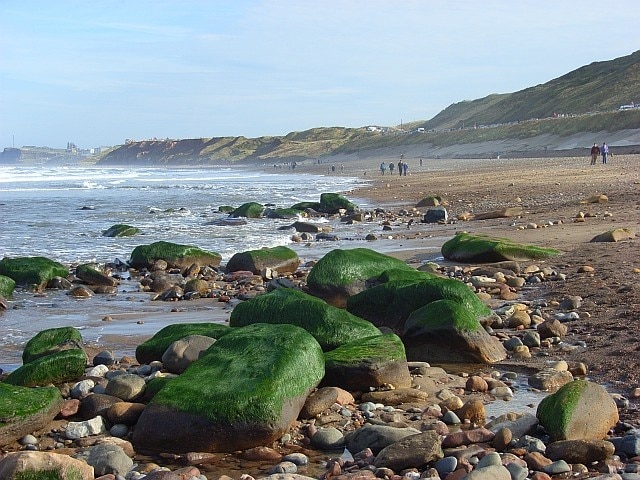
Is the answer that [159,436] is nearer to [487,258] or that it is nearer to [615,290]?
[615,290]

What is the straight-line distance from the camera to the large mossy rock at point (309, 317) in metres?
7.15

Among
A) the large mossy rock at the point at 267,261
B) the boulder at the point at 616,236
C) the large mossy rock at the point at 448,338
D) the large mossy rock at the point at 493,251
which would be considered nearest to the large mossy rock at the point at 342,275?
the large mossy rock at the point at 493,251

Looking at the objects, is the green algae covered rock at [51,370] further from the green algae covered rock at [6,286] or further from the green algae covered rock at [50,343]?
the green algae covered rock at [6,286]

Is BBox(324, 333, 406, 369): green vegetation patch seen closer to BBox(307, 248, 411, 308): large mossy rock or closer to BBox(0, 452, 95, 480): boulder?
BBox(0, 452, 95, 480): boulder

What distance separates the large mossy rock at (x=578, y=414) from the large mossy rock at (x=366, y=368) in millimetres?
1464

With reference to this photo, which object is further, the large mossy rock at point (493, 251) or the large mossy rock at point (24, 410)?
the large mossy rock at point (493, 251)

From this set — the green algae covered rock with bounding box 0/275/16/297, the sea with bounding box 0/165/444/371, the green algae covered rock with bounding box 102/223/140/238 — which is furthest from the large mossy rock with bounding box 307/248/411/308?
the green algae covered rock with bounding box 102/223/140/238

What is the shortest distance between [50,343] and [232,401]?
3.10 meters

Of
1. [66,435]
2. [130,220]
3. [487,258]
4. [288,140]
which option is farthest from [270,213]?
[288,140]

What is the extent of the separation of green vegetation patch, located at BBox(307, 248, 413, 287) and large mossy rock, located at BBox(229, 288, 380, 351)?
1.97m

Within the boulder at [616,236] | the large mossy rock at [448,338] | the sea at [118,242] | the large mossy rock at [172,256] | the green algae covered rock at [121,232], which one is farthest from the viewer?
the green algae covered rock at [121,232]

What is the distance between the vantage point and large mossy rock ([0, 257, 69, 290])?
41.1 ft

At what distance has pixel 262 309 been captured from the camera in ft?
25.9

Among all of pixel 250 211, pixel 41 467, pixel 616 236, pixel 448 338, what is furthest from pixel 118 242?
pixel 41 467
